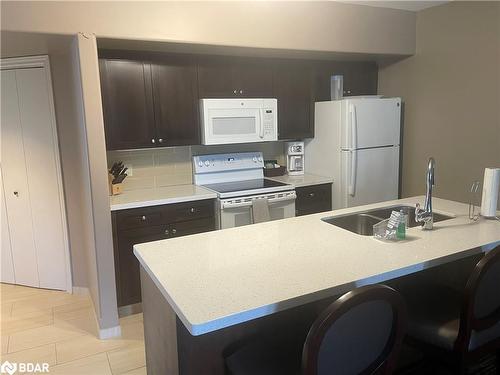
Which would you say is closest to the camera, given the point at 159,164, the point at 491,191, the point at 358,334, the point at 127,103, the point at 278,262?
the point at 358,334

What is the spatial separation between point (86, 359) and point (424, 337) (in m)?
2.13

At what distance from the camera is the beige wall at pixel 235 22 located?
2.44 metres

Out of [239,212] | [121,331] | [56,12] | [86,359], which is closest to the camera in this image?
[56,12]

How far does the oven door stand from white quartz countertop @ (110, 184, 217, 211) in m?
0.16

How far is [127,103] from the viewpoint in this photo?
308cm


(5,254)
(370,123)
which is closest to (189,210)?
(370,123)

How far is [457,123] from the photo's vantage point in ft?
11.4

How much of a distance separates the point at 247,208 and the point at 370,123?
1456 mm

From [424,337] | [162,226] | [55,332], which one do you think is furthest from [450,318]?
[55,332]

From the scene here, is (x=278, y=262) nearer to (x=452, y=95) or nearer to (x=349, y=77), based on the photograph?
(x=452, y=95)

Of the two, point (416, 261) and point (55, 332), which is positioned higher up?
point (416, 261)

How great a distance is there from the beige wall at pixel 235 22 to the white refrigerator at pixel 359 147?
21.1 inches

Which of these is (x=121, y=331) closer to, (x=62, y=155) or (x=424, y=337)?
(x=62, y=155)

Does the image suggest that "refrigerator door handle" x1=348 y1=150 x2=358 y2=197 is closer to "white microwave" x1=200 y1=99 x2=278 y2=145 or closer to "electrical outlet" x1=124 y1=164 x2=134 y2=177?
"white microwave" x1=200 y1=99 x2=278 y2=145
